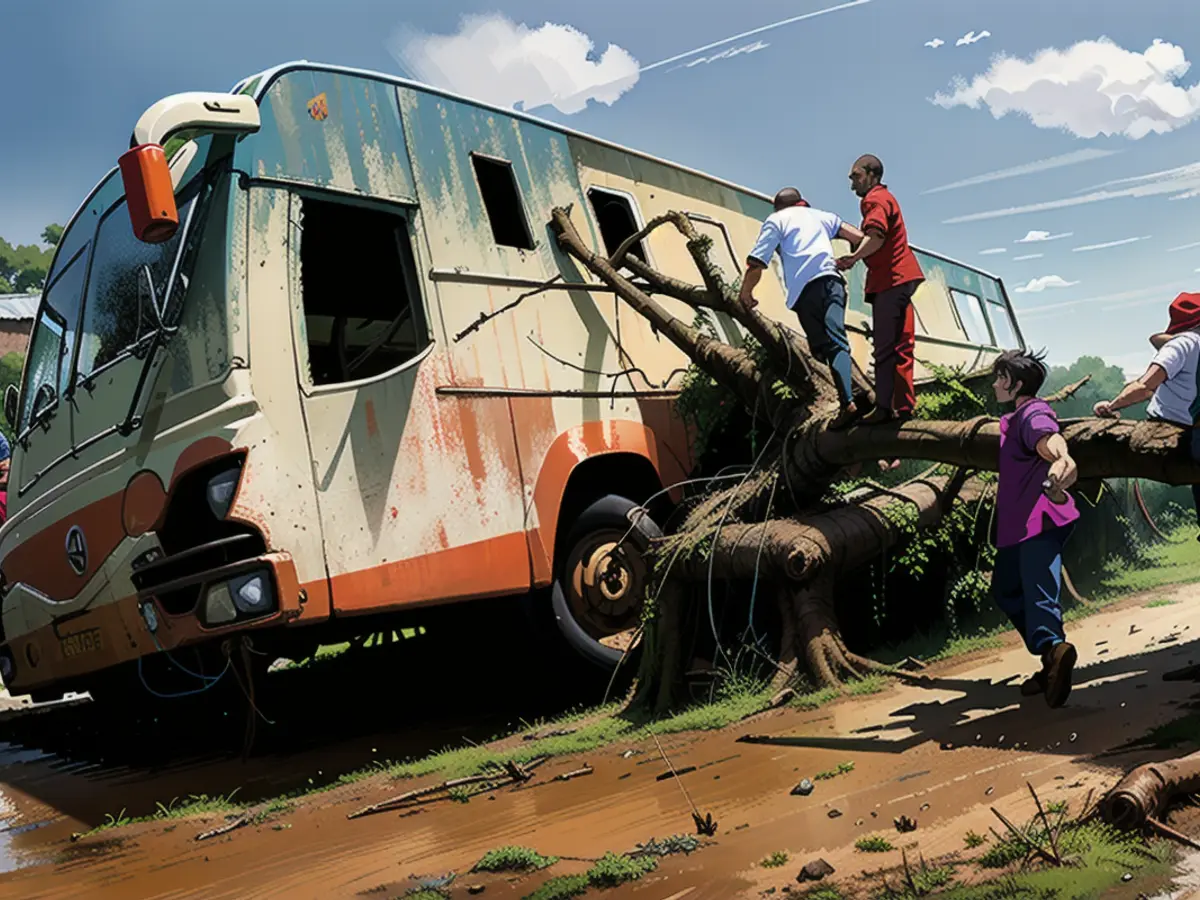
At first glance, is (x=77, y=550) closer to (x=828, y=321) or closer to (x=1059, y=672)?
(x=828, y=321)

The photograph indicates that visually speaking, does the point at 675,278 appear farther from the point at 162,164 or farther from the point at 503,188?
the point at 162,164

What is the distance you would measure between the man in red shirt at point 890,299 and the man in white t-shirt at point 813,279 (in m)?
0.32

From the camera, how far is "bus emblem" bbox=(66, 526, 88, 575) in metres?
5.67

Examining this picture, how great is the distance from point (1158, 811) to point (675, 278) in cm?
537

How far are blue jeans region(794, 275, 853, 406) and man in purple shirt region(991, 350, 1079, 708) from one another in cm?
159

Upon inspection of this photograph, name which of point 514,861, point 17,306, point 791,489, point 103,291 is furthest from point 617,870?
point 17,306

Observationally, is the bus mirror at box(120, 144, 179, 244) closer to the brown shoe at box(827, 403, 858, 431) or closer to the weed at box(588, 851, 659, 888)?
the weed at box(588, 851, 659, 888)

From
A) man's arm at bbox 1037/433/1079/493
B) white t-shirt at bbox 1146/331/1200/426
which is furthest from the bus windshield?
white t-shirt at bbox 1146/331/1200/426

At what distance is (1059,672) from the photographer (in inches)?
173

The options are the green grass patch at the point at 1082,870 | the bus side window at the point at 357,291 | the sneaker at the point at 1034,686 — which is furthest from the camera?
the bus side window at the point at 357,291

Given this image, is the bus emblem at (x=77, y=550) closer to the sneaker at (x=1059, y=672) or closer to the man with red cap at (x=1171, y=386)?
the sneaker at (x=1059, y=672)

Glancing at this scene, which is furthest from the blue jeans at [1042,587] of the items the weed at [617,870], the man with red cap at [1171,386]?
the weed at [617,870]

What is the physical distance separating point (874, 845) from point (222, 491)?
3.25 metres

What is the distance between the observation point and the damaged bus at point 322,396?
507 cm
